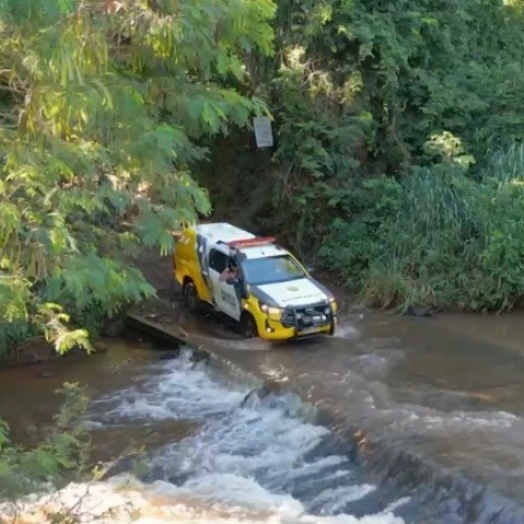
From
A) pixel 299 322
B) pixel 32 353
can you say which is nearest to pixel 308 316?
pixel 299 322

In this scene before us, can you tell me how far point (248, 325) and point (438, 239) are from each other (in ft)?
15.4

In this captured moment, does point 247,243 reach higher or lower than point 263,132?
lower

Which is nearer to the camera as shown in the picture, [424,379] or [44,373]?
[424,379]

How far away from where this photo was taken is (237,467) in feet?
41.2

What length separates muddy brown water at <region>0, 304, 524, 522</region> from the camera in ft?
39.4

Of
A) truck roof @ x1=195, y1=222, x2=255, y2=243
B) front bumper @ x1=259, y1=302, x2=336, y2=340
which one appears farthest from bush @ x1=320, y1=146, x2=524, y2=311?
front bumper @ x1=259, y1=302, x2=336, y2=340

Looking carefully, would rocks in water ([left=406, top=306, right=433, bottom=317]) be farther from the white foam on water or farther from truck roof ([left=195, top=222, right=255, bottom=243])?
the white foam on water

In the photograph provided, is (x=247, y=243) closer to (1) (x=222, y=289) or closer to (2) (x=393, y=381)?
(1) (x=222, y=289)

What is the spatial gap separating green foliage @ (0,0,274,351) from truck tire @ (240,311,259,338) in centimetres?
990

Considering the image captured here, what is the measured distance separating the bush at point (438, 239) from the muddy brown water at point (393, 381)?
596mm

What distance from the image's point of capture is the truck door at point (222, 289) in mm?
17203

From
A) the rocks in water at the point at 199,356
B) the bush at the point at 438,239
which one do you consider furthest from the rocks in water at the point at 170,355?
the bush at the point at 438,239

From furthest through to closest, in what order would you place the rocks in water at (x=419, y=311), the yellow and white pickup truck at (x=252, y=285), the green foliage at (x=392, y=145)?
the green foliage at (x=392, y=145) → the rocks in water at (x=419, y=311) → the yellow and white pickup truck at (x=252, y=285)

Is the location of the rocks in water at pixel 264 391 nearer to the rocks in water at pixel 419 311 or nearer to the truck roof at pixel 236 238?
the truck roof at pixel 236 238
